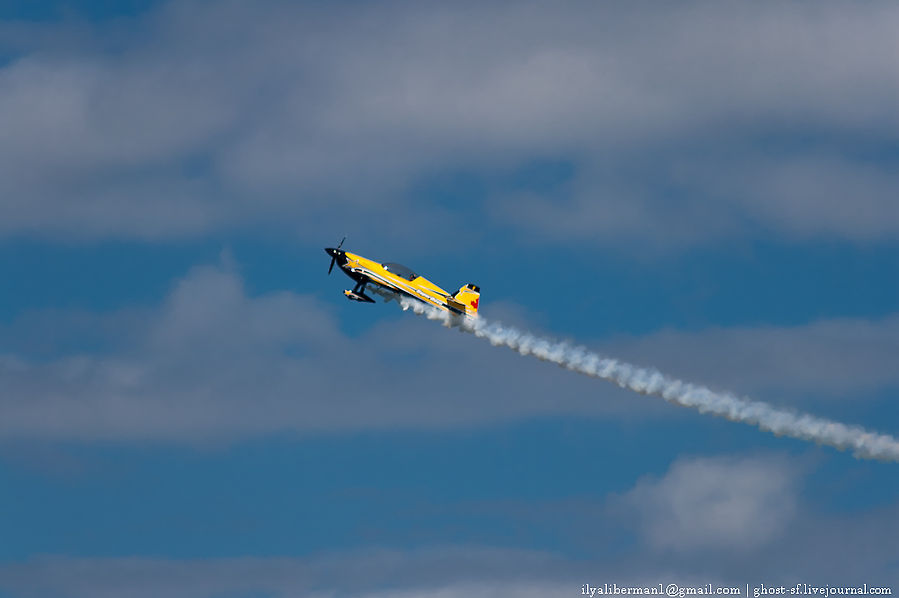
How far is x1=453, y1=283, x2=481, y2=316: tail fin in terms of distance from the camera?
411 ft

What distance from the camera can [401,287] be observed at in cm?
12475

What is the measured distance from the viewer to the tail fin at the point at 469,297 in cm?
12531

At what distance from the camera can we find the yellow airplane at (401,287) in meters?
125

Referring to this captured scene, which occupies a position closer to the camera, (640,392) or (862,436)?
(862,436)

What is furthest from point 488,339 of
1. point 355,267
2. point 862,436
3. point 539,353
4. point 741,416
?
point 862,436

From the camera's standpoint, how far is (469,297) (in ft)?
413

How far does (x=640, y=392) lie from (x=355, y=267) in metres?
26.1

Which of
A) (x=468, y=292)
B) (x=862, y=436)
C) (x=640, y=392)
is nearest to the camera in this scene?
(x=862, y=436)

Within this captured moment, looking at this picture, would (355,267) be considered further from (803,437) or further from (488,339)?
(803,437)

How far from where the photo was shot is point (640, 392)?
11825 cm

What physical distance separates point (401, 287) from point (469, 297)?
576 cm

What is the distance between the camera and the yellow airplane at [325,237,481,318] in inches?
4906

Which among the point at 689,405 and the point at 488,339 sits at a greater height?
the point at 488,339

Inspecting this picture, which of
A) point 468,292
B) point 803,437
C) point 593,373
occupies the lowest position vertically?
point 803,437
